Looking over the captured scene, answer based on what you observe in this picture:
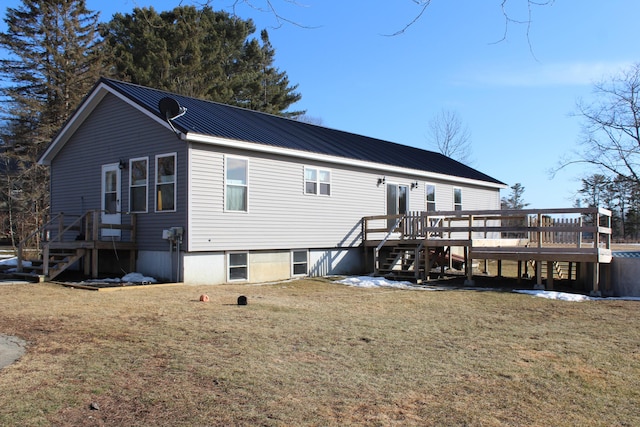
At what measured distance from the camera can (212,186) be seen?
512 inches

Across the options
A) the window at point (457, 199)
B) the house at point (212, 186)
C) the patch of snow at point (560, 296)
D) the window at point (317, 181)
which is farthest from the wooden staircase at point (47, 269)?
the window at point (457, 199)

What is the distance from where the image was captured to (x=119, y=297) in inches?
396

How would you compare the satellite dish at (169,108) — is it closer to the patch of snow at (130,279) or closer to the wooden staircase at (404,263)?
the patch of snow at (130,279)

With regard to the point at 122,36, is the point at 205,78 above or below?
below

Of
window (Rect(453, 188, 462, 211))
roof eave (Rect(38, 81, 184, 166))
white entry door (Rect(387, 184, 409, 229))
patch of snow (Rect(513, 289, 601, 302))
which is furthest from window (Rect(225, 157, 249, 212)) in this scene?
window (Rect(453, 188, 462, 211))

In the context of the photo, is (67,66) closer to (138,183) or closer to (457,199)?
(138,183)

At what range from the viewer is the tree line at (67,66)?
2894 cm

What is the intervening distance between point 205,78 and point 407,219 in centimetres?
2023

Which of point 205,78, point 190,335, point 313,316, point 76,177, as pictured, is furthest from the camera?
point 205,78

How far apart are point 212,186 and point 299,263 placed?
377cm

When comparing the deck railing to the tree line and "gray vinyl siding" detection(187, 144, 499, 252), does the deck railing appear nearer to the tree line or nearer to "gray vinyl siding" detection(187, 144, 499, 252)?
"gray vinyl siding" detection(187, 144, 499, 252)

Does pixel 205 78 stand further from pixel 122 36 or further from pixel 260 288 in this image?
pixel 260 288

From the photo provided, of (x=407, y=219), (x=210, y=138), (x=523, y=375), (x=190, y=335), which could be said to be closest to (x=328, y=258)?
(x=407, y=219)

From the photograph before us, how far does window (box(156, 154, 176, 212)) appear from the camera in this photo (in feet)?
42.6
